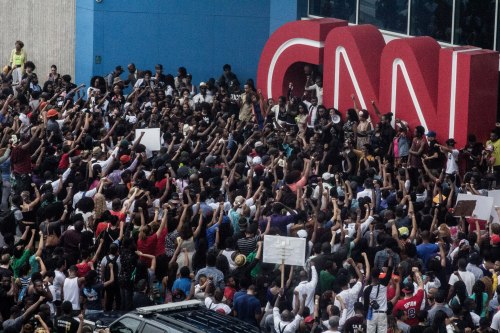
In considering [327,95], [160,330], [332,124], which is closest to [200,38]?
[327,95]

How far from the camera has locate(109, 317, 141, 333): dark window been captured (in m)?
14.4

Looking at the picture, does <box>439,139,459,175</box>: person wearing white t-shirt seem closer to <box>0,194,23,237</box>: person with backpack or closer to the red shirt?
the red shirt

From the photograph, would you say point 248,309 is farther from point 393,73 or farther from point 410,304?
point 393,73

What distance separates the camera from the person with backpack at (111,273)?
16484 millimetres

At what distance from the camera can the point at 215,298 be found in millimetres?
15703

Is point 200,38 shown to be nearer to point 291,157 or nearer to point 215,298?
point 291,157

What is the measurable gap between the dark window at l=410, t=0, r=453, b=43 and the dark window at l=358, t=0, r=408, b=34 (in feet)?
0.91

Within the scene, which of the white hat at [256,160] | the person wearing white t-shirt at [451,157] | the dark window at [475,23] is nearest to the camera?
the white hat at [256,160]

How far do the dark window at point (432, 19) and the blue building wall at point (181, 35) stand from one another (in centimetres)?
466

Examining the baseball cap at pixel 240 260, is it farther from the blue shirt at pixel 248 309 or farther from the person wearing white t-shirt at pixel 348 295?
the person wearing white t-shirt at pixel 348 295

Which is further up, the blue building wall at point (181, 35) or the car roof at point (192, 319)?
the blue building wall at point (181, 35)

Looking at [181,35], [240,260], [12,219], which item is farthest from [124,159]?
[181,35]

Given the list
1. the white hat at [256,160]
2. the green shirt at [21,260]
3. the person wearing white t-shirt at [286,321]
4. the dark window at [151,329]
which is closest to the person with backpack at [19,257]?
the green shirt at [21,260]

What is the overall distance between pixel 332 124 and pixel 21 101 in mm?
6310
